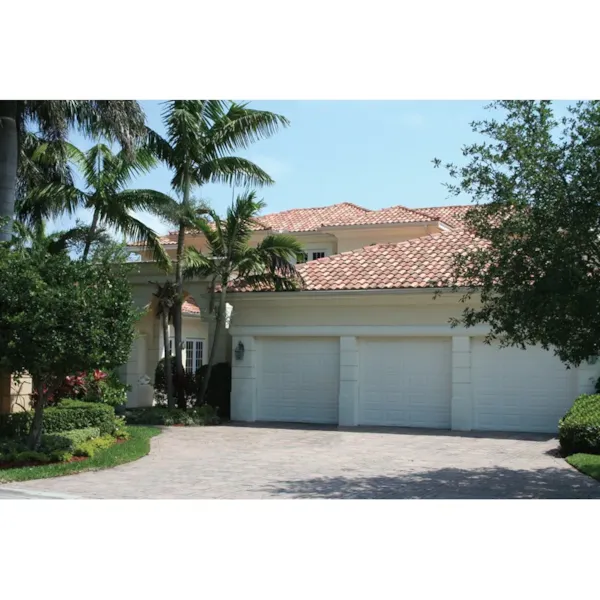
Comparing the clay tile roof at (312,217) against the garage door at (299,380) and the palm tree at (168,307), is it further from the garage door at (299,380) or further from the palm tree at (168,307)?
the garage door at (299,380)

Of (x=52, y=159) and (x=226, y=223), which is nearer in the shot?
(x=226, y=223)

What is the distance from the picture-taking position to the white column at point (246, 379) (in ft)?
68.9

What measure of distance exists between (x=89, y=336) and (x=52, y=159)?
1142cm

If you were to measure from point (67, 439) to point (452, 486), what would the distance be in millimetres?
7058

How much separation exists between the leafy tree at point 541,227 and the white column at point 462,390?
7.47 m

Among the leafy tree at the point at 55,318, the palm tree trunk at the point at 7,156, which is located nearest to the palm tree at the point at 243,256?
the palm tree trunk at the point at 7,156

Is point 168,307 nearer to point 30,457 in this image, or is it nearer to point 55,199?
point 55,199

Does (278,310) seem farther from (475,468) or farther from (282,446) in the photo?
(475,468)

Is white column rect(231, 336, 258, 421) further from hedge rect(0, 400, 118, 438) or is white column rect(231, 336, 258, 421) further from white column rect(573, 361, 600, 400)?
white column rect(573, 361, 600, 400)

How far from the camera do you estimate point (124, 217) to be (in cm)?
2139

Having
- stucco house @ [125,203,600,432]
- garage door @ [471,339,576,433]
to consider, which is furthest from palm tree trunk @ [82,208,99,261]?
garage door @ [471,339,576,433]

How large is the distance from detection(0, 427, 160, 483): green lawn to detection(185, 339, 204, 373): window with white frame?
50.3 feet

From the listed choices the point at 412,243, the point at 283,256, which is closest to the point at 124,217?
the point at 283,256

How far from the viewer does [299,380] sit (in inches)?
820
